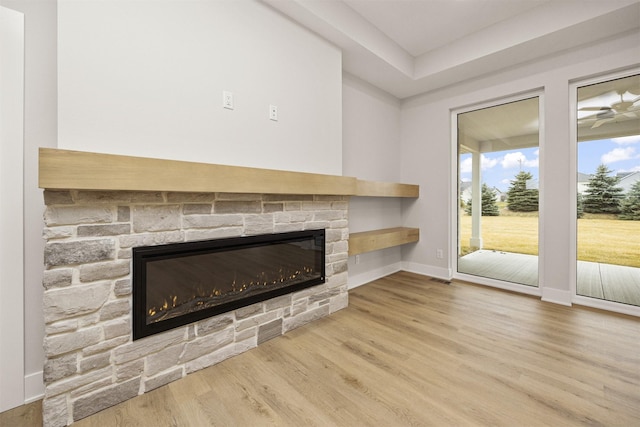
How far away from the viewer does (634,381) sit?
1.53 m

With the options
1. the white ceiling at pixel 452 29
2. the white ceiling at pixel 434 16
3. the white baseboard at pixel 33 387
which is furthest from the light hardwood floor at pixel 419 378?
the white ceiling at pixel 434 16

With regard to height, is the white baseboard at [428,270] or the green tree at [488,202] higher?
the green tree at [488,202]

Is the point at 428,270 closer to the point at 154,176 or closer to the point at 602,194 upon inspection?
the point at 602,194

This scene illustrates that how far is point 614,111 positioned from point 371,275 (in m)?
2.91

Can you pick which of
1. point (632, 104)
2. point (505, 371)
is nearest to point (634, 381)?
point (505, 371)

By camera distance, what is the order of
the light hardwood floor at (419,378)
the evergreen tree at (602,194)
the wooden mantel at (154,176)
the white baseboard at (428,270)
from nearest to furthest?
the wooden mantel at (154,176), the light hardwood floor at (419,378), the evergreen tree at (602,194), the white baseboard at (428,270)

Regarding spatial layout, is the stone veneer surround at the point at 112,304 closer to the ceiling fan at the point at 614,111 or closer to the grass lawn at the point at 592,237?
the grass lawn at the point at 592,237

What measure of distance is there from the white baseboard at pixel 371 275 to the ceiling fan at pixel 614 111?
2585 millimetres

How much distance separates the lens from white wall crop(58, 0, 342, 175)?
138 cm

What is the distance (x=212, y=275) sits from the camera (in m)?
1.76

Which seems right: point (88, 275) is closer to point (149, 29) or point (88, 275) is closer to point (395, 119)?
point (149, 29)

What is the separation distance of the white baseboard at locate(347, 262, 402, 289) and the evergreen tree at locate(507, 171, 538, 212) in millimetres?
1593

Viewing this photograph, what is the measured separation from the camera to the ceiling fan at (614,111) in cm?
249

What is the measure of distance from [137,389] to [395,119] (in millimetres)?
3935
